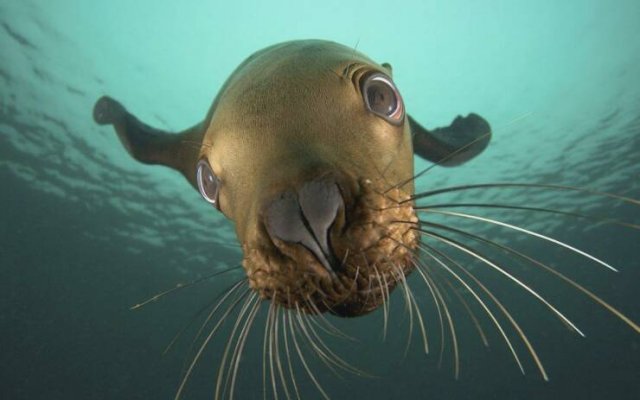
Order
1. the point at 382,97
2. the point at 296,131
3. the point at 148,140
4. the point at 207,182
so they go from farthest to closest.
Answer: the point at 148,140 < the point at 207,182 < the point at 382,97 < the point at 296,131

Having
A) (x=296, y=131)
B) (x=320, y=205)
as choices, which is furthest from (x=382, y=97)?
(x=320, y=205)

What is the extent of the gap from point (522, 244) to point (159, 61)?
23340mm

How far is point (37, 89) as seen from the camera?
45.5 feet

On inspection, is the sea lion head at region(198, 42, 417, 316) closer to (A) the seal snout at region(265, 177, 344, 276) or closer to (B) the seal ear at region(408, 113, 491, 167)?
(A) the seal snout at region(265, 177, 344, 276)

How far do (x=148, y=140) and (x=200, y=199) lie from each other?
13261mm

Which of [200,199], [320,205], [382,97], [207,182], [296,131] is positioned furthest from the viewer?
[200,199]

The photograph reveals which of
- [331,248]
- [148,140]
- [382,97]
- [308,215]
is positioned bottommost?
[331,248]

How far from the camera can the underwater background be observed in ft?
41.0

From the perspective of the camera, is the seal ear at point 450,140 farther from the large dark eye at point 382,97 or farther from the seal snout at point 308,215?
the seal snout at point 308,215

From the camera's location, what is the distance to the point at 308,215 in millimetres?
1672

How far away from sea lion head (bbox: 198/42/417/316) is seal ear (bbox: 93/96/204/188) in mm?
1321

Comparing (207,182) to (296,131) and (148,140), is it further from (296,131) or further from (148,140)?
(148,140)

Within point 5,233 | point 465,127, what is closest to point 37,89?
point 5,233

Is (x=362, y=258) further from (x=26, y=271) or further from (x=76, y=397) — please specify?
(x=76, y=397)
